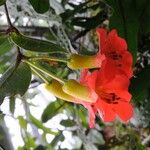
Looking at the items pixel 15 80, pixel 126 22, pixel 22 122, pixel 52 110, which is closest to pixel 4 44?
pixel 15 80

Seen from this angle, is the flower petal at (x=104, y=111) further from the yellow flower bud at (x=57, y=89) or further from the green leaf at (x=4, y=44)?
the green leaf at (x=4, y=44)

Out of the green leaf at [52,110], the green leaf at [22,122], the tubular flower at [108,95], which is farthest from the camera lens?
the green leaf at [22,122]

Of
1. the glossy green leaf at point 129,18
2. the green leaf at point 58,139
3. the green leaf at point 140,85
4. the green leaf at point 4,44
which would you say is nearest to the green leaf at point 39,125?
the green leaf at point 58,139

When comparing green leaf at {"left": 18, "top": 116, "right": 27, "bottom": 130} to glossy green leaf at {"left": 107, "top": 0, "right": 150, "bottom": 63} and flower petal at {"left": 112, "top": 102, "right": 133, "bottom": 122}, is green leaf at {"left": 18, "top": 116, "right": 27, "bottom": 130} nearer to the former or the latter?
glossy green leaf at {"left": 107, "top": 0, "right": 150, "bottom": 63}

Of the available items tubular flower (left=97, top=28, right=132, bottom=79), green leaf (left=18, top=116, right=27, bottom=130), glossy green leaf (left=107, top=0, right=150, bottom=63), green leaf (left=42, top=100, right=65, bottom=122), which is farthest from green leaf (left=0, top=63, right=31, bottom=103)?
green leaf (left=18, top=116, right=27, bottom=130)

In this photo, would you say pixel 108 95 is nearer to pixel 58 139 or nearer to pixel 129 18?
pixel 129 18

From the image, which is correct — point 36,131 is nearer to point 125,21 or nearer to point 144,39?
point 144,39

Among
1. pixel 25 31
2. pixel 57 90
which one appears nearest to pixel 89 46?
pixel 25 31
